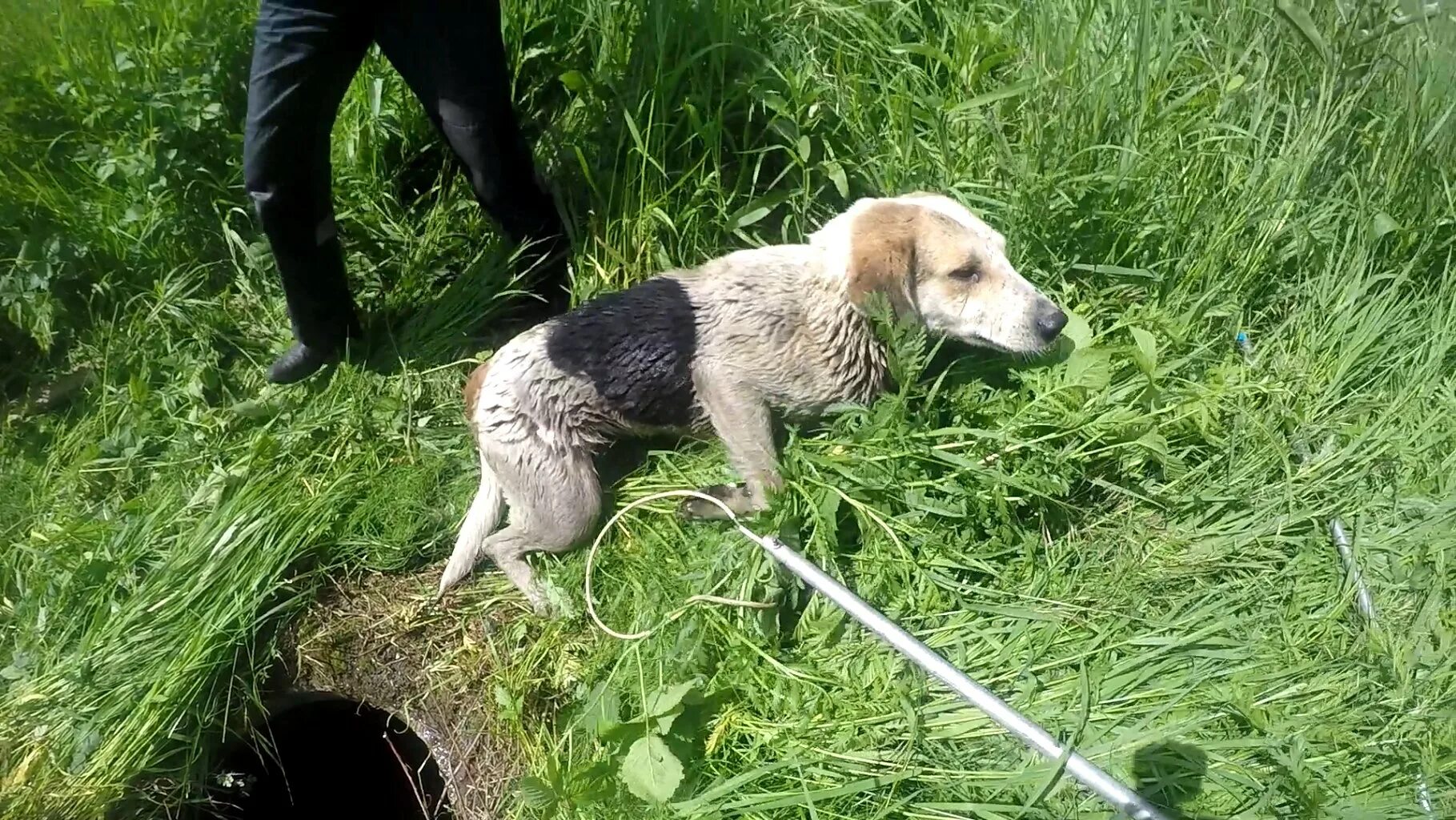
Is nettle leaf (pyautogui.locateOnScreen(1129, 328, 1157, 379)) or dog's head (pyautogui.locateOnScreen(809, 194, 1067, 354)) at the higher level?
dog's head (pyautogui.locateOnScreen(809, 194, 1067, 354))

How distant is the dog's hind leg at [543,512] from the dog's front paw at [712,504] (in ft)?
0.98

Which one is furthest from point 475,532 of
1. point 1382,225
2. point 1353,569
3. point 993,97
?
point 1382,225

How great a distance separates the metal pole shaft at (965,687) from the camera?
2.21 meters

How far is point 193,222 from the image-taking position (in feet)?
11.5

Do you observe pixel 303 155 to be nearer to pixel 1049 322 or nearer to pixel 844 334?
pixel 844 334

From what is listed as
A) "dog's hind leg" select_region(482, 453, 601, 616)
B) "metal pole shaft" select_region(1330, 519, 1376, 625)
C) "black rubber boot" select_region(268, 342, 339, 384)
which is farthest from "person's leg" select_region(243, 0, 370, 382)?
"metal pole shaft" select_region(1330, 519, 1376, 625)

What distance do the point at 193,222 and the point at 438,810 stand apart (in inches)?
94.5

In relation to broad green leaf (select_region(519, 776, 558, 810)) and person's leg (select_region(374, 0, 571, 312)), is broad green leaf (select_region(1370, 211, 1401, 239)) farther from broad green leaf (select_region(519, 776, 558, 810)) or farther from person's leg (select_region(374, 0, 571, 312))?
broad green leaf (select_region(519, 776, 558, 810))

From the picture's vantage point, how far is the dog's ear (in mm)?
2770

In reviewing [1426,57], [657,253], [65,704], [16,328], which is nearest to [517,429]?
[657,253]

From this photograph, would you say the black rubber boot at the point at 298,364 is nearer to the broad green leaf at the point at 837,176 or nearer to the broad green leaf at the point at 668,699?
the broad green leaf at the point at 668,699

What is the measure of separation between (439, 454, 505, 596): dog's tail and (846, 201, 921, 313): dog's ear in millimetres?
1323

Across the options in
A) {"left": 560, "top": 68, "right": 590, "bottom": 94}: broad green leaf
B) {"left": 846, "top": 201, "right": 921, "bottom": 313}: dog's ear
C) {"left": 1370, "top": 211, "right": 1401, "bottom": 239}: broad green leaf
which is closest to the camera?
{"left": 846, "top": 201, "right": 921, "bottom": 313}: dog's ear

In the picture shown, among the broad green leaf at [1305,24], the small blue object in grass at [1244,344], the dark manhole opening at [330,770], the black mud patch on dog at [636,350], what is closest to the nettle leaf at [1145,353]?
the small blue object in grass at [1244,344]
